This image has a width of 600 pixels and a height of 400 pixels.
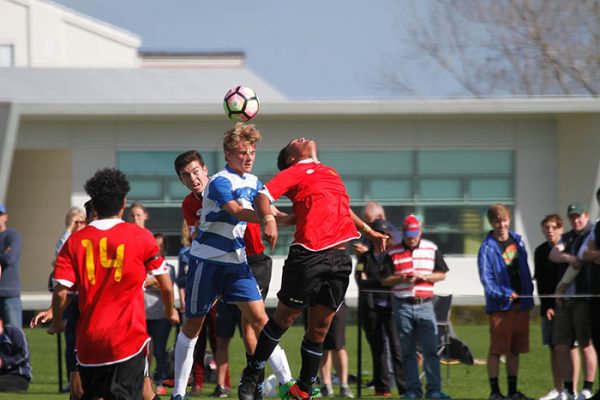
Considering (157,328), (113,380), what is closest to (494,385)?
(157,328)

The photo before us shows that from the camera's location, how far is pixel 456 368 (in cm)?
1511

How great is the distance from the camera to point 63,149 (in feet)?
90.4

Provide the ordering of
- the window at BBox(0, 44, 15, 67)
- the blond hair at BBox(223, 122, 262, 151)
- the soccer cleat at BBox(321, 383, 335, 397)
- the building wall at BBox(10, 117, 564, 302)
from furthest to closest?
the window at BBox(0, 44, 15, 67) → the building wall at BBox(10, 117, 564, 302) → the soccer cleat at BBox(321, 383, 335, 397) → the blond hair at BBox(223, 122, 262, 151)

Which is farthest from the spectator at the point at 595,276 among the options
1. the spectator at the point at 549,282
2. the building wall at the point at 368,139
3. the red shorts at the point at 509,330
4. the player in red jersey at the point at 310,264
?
the building wall at the point at 368,139

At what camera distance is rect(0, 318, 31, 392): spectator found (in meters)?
12.9

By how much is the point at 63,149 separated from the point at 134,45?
3739 cm

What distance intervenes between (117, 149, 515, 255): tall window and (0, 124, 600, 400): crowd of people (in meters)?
13.5

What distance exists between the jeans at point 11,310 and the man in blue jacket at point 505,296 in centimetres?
507

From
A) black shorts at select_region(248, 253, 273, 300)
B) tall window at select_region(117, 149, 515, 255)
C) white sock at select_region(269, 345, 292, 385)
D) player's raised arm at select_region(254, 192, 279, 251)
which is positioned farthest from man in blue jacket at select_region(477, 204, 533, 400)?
tall window at select_region(117, 149, 515, 255)

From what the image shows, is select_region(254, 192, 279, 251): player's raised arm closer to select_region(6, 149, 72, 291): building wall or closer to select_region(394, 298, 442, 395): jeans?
select_region(394, 298, 442, 395): jeans

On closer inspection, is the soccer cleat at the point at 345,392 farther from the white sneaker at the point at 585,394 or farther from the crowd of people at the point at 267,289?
the white sneaker at the point at 585,394

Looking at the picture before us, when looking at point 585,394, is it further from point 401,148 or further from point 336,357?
point 401,148

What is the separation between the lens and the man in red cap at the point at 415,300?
12508mm

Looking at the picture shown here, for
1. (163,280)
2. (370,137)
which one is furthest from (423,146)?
(163,280)
